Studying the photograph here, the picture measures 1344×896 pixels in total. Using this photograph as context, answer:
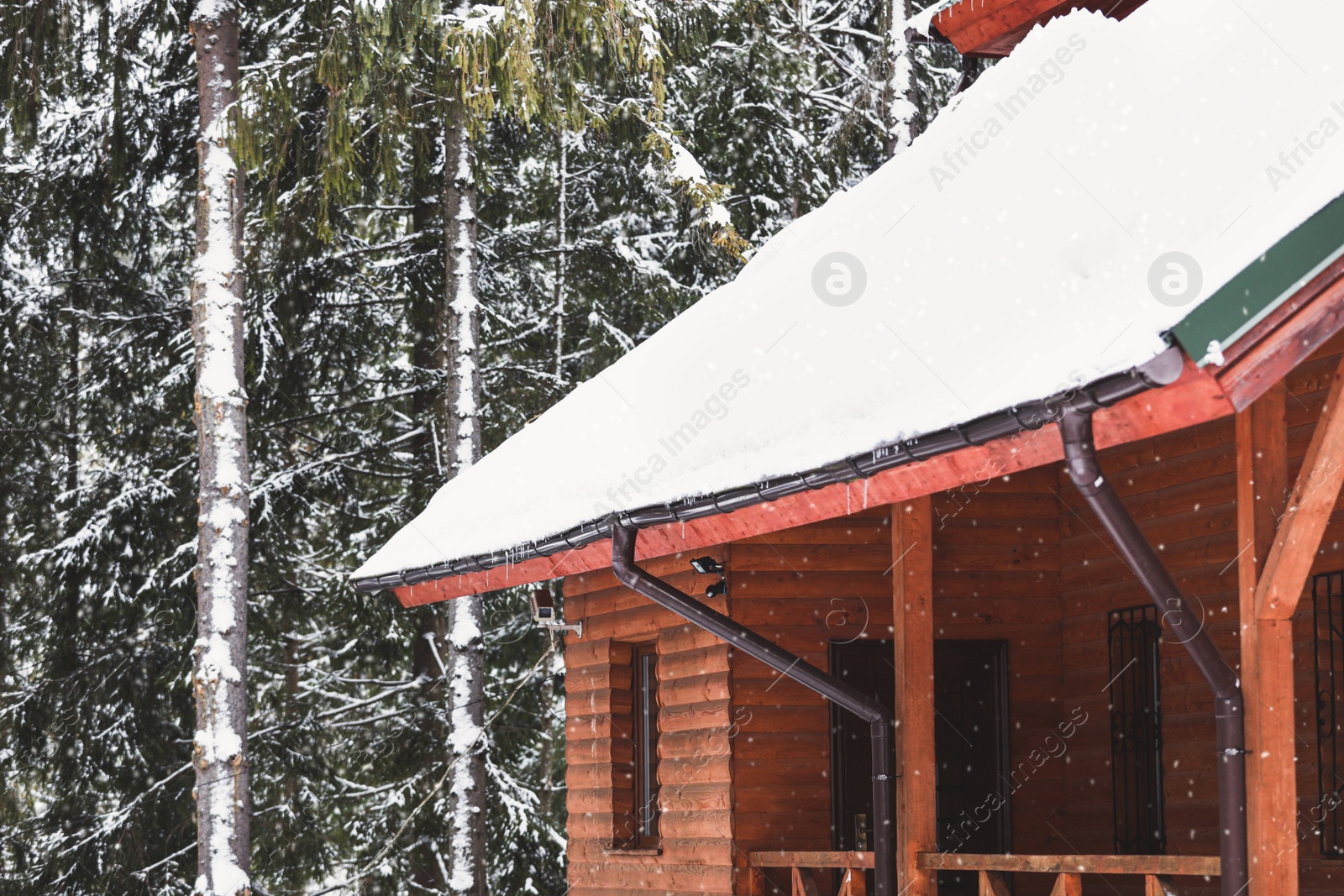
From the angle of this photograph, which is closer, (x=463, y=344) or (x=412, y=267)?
(x=463, y=344)

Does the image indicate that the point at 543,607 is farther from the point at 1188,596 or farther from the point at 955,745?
the point at 1188,596

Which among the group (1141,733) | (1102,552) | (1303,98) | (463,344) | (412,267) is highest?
(412,267)

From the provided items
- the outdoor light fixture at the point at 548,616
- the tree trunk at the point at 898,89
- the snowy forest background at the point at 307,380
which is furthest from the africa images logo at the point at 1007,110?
the snowy forest background at the point at 307,380

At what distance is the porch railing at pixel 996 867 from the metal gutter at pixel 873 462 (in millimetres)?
1676

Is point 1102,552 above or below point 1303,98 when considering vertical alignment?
below

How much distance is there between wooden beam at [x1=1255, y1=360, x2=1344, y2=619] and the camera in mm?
Answer: 4578

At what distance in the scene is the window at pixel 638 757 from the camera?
9.48 meters

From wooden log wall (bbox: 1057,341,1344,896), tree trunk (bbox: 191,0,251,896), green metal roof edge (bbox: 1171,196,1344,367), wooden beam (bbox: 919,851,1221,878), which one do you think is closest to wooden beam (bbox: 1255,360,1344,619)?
green metal roof edge (bbox: 1171,196,1344,367)

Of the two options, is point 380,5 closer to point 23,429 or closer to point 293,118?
point 293,118

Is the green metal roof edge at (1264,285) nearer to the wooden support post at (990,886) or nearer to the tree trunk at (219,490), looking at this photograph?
the wooden support post at (990,886)

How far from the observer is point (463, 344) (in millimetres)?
13406

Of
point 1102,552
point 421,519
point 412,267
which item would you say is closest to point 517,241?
point 412,267

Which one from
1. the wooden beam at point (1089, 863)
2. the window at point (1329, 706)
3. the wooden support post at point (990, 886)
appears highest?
the window at point (1329, 706)

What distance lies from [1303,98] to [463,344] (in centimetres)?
910
